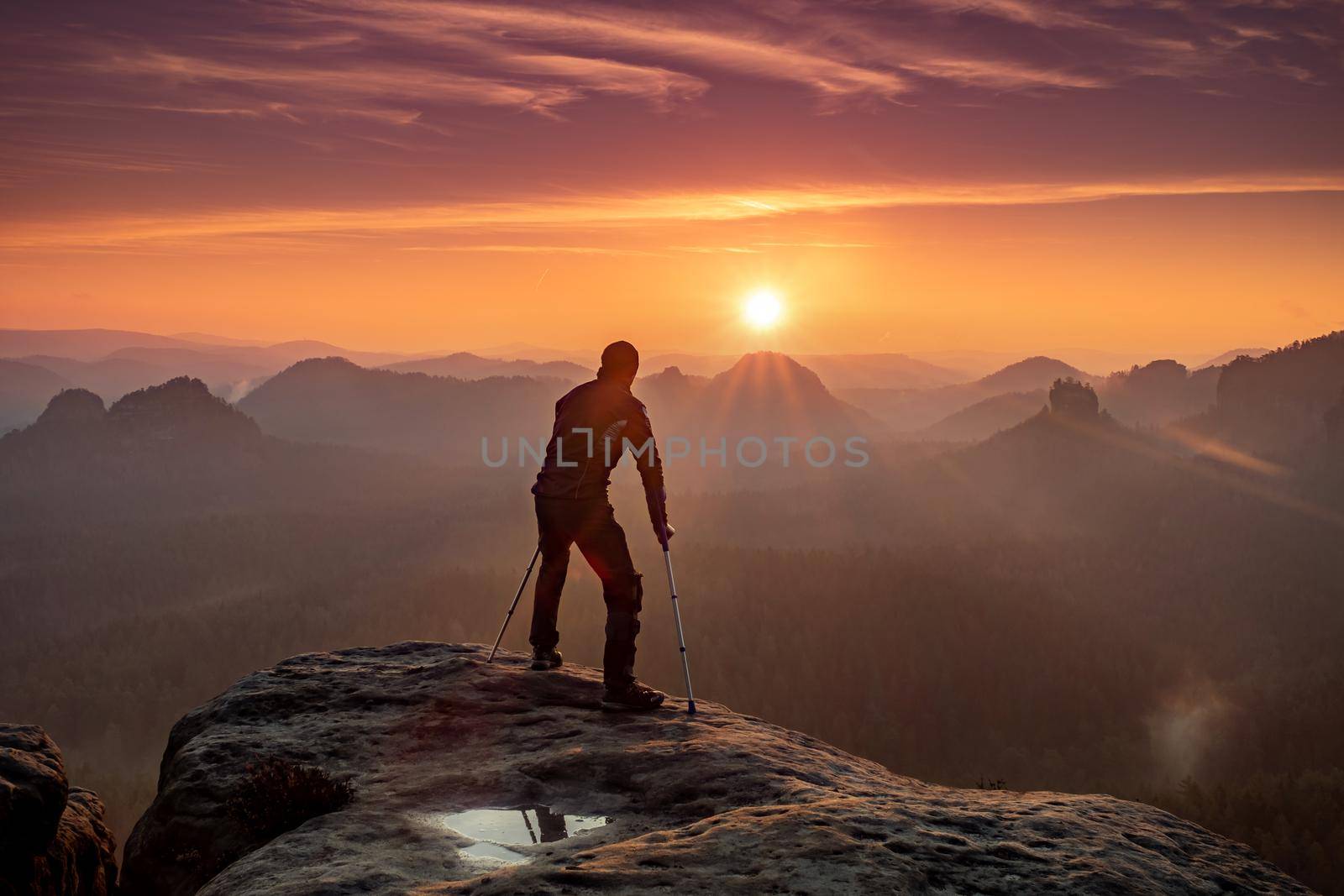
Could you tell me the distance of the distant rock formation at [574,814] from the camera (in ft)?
22.3

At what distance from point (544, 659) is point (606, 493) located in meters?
3.17

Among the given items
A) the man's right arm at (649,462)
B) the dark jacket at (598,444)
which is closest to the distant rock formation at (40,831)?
the dark jacket at (598,444)

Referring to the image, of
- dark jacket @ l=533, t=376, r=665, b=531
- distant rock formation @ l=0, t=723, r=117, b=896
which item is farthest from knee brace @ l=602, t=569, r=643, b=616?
distant rock formation @ l=0, t=723, r=117, b=896

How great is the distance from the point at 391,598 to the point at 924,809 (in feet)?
519

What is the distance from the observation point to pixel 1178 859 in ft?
27.3

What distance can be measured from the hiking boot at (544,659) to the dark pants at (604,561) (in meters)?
1.01

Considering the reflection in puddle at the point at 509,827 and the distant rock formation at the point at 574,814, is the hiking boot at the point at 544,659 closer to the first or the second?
the distant rock formation at the point at 574,814

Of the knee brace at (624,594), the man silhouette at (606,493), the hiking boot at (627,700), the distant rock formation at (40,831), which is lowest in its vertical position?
the distant rock formation at (40,831)

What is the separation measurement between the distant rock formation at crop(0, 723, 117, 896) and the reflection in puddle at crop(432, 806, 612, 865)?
4.84 meters

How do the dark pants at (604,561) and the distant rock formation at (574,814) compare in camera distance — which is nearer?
the distant rock formation at (574,814)

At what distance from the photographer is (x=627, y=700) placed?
12.0 m

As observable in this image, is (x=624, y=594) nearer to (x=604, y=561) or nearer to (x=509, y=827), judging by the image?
(x=604, y=561)

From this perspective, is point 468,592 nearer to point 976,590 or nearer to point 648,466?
point 976,590

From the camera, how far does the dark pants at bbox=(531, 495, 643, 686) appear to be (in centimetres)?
1204
